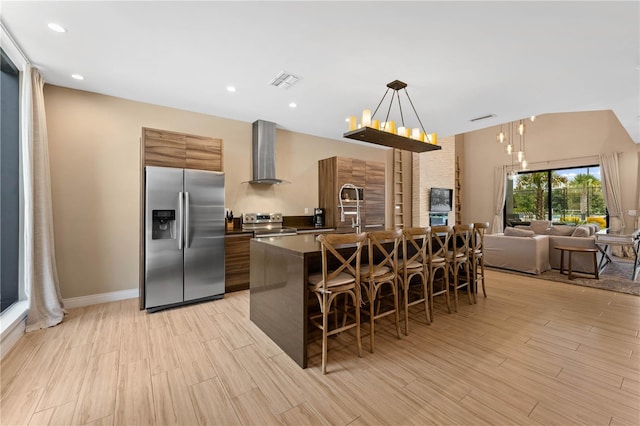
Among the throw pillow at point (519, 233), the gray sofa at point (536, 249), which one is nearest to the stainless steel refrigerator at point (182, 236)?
the gray sofa at point (536, 249)

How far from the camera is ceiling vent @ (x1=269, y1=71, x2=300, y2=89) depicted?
3.12 meters

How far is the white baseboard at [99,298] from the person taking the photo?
3393 millimetres

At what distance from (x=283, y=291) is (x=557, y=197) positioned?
9237 mm

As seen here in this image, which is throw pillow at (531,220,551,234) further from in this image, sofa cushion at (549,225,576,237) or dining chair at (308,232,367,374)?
dining chair at (308,232,367,374)

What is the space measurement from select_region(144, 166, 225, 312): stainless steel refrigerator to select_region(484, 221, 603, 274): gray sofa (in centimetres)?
524

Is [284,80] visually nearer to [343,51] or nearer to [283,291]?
[343,51]

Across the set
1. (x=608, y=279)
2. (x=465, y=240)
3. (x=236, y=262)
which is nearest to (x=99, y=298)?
(x=236, y=262)

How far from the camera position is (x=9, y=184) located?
2.81 m

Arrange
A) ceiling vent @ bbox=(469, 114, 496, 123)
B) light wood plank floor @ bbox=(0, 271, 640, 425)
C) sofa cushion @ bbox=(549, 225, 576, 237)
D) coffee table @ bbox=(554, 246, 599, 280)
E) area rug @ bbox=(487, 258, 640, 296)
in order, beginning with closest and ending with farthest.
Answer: light wood plank floor @ bbox=(0, 271, 640, 425), area rug @ bbox=(487, 258, 640, 296), ceiling vent @ bbox=(469, 114, 496, 123), coffee table @ bbox=(554, 246, 599, 280), sofa cushion @ bbox=(549, 225, 576, 237)

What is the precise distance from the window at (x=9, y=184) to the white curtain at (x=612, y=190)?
11.1 meters

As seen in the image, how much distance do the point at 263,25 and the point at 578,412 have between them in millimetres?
3590

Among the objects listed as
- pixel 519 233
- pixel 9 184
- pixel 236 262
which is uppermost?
pixel 9 184

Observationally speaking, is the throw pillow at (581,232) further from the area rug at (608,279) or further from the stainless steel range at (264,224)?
the stainless steel range at (264,224)

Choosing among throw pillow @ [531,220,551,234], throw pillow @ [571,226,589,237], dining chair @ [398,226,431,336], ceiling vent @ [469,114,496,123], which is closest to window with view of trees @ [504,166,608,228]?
throw pillow @ [531,220,551,234]
